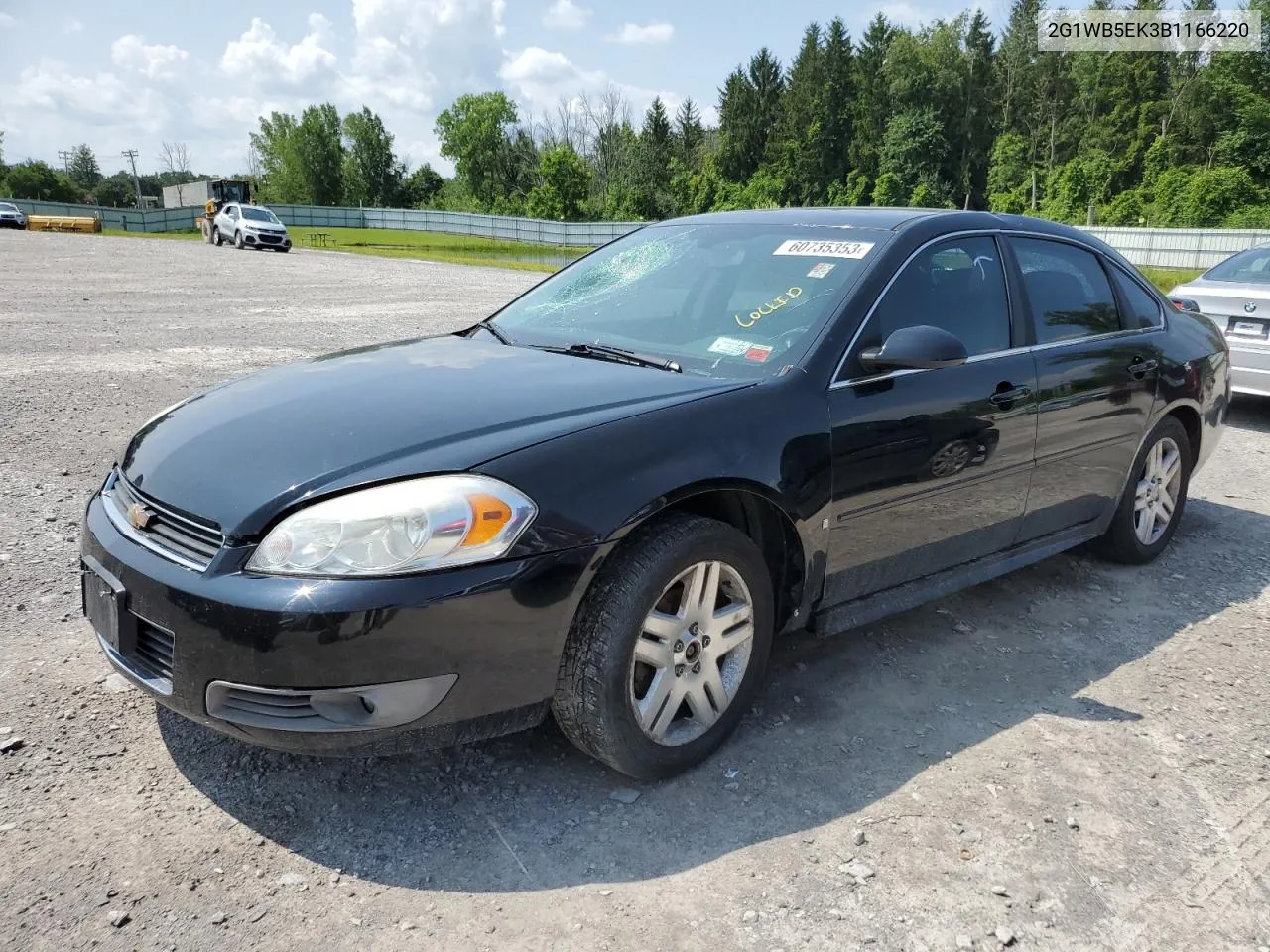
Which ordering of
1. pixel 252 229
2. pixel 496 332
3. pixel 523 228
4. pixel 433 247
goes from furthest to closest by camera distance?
1. pixel 523 228
2. pixel 433 247
3. pixel 252 229
4. pixel 496 332

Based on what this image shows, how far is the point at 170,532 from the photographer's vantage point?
8.30 feet

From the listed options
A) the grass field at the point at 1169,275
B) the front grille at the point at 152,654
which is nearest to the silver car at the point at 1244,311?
the front grille at the point at 152,654

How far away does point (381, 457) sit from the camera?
2.49 m

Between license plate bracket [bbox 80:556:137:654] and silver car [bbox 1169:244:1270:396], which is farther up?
silver car [bbox 1169:244:1270:396]

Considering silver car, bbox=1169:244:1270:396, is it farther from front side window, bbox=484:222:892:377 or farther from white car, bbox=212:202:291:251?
white car, bbox=212:202:291:251

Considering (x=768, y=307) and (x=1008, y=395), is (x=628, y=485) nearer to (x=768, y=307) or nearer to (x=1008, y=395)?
(x=768, y=307)

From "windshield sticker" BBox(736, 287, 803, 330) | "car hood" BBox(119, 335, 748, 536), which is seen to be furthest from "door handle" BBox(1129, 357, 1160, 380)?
"car hood" BBox(119, 335, 748, 536)

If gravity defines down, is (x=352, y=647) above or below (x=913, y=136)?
below

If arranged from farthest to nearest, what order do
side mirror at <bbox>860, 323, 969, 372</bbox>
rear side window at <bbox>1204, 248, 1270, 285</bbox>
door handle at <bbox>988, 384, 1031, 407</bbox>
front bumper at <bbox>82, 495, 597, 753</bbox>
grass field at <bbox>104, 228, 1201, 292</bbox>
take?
1. grass field at <bbox>104, 228, 1201, 292</bbox>
2. rear side window at <bbox>1204, 248, 1270, 285</bbox>
3. door handle at <bbox>988, 384, 1031, 407</bbox>
4. side mirror at <bbox>860, 323, 969, 372</bbox>
5. front bumper at <bbox>82, 495, 597, 753</bbox>

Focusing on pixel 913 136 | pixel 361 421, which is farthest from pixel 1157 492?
pixel 913 136

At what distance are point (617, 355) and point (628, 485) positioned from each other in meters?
0.88

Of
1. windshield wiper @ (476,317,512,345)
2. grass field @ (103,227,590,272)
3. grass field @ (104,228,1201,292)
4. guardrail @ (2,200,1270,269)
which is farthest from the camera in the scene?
grass field @ (103,227,590,272)

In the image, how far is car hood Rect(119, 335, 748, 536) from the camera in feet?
8.05

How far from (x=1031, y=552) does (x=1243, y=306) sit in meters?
5.01
